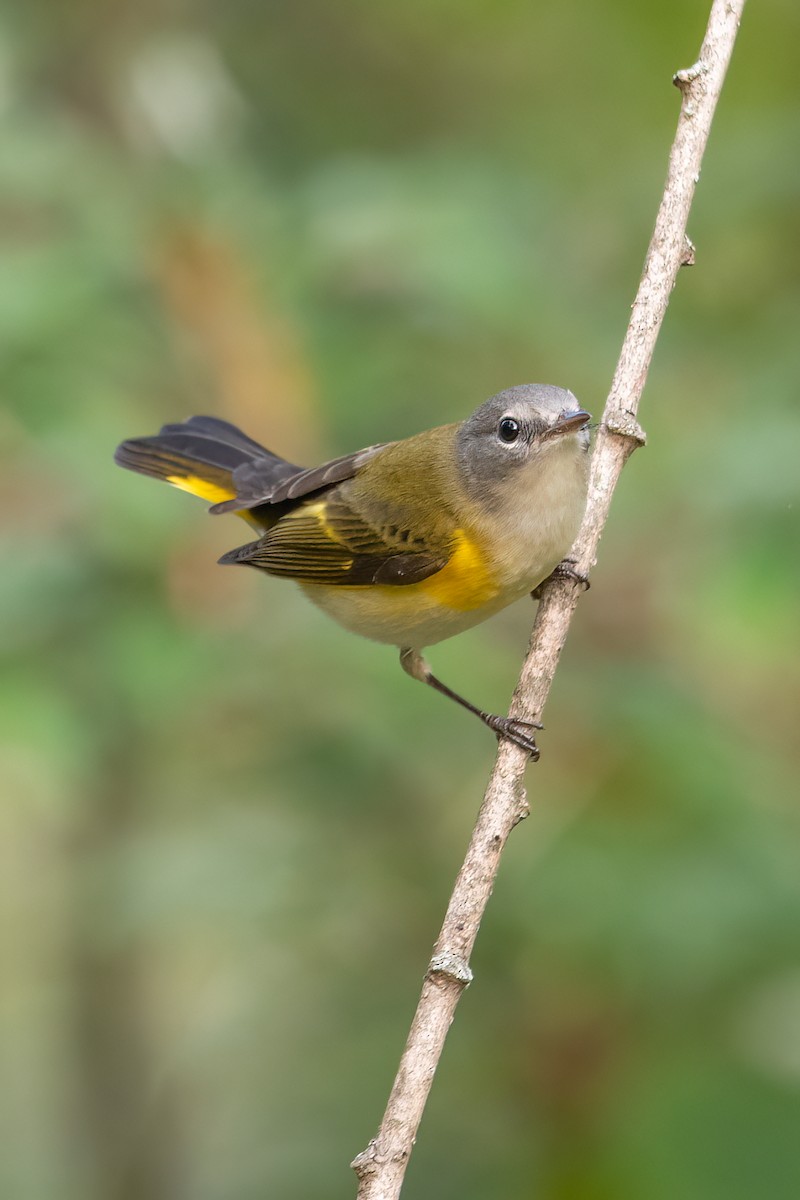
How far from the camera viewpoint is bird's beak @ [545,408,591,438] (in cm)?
335

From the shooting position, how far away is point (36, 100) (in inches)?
163

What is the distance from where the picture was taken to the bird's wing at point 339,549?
385cm

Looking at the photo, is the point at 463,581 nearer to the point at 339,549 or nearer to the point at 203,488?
the point at 339,549

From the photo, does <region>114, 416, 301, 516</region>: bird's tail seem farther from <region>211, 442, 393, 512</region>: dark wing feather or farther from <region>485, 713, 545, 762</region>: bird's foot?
<region>485, 713, 545, 762</region>: bird's foot

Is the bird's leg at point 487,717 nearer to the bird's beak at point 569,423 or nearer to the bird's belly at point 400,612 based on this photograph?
the bird's belly at point 400,612

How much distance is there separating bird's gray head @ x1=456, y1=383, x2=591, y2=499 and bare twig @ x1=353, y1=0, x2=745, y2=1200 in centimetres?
12

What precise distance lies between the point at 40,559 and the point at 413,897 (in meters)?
1.42

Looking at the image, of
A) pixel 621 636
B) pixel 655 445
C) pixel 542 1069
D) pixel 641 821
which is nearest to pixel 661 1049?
pixel 542 1069

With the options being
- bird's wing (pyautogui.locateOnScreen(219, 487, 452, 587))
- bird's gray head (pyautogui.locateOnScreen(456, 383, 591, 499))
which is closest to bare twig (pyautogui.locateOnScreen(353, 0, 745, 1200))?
bird's gray head (pyautogui.locateOnScreen(456, 383, 591, 499))

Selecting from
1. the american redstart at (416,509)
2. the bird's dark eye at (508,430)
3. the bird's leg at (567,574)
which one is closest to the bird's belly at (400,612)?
the american redstart at (416,509)

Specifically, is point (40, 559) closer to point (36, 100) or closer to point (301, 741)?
point (301, 741)

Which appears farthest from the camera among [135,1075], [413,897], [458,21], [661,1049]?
[458,21]

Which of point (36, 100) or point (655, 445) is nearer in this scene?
point (655, 445)

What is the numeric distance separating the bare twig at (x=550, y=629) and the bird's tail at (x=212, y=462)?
125 centimetres
